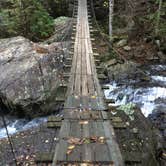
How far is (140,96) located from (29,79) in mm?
3828

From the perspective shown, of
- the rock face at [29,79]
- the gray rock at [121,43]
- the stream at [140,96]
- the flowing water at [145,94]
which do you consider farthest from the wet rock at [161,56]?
the rock face at [29,79]

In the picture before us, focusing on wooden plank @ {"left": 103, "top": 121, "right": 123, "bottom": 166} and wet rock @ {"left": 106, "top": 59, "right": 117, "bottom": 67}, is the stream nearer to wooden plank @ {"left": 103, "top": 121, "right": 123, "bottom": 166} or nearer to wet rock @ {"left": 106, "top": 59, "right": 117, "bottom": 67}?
wet rock @ {"left": 106, "top": 59, "right": 117, "bottom": 67}

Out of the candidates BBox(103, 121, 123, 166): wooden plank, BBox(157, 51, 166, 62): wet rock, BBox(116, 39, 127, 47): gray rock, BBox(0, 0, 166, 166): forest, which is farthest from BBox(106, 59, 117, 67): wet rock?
BBox(103, 121, 123, 166): wooden plank

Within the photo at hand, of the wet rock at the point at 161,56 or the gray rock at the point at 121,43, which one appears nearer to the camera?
the wet rock at the point at 161,56

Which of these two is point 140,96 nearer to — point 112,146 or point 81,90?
point 81,90

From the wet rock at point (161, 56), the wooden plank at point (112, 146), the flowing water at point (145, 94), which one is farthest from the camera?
the wet rock at point (161, 56)

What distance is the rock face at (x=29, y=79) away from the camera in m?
7.88

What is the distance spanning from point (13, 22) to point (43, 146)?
752cm

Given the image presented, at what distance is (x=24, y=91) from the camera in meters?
7.91

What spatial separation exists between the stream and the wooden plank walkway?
2.50 m

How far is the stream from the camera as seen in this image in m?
7.85

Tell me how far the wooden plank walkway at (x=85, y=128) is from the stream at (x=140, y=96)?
250 cm

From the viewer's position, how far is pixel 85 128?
13.5 ft

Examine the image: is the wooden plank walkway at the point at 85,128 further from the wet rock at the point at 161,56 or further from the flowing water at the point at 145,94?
the wet rock at the point at 161,56
